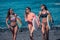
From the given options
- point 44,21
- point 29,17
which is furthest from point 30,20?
point 44,21

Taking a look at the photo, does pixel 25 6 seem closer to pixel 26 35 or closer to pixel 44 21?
pixel 44 21

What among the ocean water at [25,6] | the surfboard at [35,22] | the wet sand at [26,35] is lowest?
the wet sand at [26,35]

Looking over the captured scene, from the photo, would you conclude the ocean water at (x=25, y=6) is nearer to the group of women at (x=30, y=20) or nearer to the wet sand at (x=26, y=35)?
the group of women at (x=30, y=20)

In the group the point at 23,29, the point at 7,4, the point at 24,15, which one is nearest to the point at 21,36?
the point at 23,29

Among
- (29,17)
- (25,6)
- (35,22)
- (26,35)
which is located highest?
(25,6)

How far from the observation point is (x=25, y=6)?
3.19 m

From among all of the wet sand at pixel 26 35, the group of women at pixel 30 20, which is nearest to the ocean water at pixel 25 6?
the group of women at pixel 30 20

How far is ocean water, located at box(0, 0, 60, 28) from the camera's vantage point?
3166 mm

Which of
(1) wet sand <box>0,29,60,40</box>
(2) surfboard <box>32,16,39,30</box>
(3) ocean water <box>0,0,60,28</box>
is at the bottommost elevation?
(1) wet sand <box>0,29,60,40</box>

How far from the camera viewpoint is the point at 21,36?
127 inches

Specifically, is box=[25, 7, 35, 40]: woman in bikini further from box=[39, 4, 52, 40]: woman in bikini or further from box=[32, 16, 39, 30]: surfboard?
box=[39, 4, 52, 40]: woman in bikini

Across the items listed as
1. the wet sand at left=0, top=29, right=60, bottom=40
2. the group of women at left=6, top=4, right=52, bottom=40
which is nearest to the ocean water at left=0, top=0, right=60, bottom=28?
the group of women at left=6, top=4, right=52, bottom=40

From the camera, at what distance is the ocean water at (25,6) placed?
3.17m

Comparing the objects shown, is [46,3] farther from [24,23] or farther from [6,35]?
[6,35]
